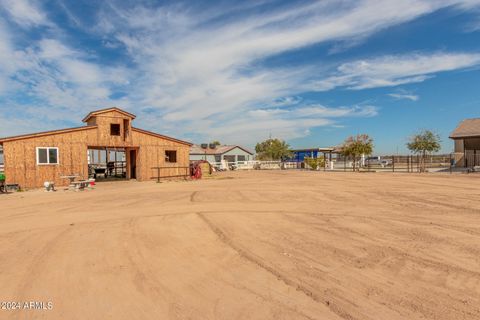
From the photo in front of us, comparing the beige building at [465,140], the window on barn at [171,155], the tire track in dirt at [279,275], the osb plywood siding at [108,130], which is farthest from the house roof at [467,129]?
the tire track in dirt at [279,275]

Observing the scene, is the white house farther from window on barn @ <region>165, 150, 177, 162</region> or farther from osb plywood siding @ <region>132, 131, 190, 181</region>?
osb plywood siding @ <region>132, 131, 190, 181</region>

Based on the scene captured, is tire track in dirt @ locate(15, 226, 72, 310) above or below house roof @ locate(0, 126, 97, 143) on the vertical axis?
below

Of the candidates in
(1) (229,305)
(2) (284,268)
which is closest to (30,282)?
(1) (229,305)

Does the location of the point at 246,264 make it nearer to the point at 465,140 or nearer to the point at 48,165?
the point at 48,165

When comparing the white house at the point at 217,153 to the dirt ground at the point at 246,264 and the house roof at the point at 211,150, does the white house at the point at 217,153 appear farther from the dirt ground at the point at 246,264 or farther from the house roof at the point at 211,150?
the dirt ground at the point at 246,264

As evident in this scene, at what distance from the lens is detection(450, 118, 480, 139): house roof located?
33.7 metres

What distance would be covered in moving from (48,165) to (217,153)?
35.8 meters

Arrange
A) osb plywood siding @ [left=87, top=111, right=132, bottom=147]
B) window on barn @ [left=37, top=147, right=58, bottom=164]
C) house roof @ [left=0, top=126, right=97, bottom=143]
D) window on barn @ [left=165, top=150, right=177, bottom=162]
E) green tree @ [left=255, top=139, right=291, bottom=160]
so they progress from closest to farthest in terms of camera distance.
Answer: house roof @ [left=0, top=126, right=97, bottom=143], window on barn @ [left=37, top=147, right=58, bottom=164], osb plywood siding @ [left=87, top=111, right=132, bottom=147], window on barn @ [left=165, top=150, right=177, bottom=162], green tree @ [left=255, top=139, right=291, bottom=160]

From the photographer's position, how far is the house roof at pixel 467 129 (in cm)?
3366

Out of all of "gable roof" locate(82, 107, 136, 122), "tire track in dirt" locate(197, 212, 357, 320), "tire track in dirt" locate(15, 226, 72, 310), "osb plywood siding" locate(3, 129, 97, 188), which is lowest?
"tire track in dirt" locate(197, 212, 357, 320)

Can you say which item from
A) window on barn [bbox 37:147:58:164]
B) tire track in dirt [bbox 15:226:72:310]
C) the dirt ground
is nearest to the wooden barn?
window on barn [bbox 37:147:58:164]

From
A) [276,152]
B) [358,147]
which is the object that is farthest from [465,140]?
[276,152]

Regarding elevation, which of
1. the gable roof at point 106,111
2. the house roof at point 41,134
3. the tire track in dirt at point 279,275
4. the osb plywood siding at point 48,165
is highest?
the gable roof at point 106,111

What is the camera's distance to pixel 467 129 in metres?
35.2
